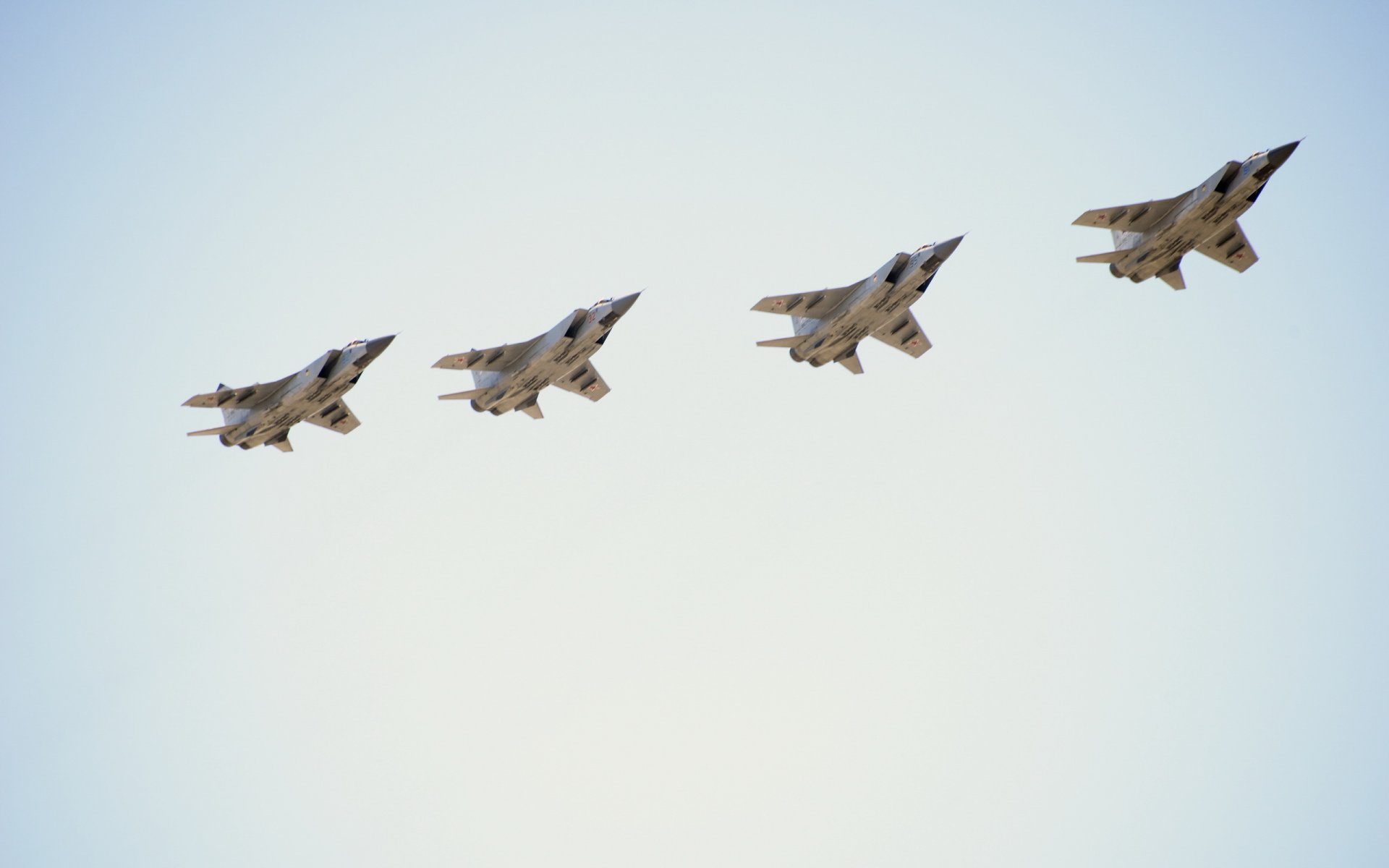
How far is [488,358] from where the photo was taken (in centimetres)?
6081

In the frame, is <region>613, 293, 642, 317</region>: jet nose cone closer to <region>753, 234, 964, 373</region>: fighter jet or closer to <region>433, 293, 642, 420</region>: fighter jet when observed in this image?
<region>433, 293, 642, 420</region>: fighter jet

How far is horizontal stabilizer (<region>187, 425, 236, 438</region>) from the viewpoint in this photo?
58.2m

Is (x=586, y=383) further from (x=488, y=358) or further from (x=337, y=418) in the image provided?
(x=337, y=418)

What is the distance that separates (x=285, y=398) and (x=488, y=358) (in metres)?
8.76

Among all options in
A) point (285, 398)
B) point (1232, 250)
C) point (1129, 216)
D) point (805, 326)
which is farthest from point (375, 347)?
point (1232, 250)

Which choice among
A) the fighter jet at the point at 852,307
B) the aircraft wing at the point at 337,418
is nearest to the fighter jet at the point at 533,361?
the aircraft wing at the point at 337,418

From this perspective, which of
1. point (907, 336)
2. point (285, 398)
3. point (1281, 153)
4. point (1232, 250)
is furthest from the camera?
point (907, 336)

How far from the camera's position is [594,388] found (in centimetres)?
6450

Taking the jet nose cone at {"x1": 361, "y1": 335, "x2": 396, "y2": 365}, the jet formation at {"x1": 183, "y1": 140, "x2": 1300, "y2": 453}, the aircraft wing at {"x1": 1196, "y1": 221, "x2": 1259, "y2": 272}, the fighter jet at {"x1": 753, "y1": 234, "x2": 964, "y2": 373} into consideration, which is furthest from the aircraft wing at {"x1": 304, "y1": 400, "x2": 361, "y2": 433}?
the aircraft wing at {"x1": 1196, "y1": 221, "x2": 1259, "y2": 272}

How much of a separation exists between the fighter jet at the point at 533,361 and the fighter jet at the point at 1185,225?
68.9ft

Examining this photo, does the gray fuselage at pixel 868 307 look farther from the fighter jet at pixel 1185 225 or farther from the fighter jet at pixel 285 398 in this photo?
the fighter jet at pixel 285 398

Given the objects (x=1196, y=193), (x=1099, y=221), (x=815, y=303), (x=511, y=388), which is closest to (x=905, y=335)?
(x=815, y=303)

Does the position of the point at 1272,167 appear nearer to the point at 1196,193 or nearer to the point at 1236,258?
the point at 1196,193

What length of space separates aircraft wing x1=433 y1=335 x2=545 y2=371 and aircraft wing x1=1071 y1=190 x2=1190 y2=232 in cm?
2441
